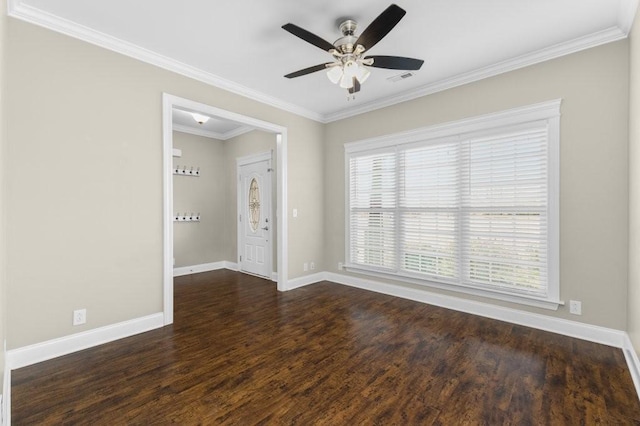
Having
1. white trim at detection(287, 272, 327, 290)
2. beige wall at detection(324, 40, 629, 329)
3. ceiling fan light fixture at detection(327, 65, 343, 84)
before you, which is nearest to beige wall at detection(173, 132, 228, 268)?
white trim at detection(287, 272, 327, 290)

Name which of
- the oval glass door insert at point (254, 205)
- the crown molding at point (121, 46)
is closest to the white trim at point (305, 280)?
the oval glass door insert at point (254, 205)

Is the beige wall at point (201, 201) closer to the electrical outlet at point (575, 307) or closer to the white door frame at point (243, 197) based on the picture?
the white door frame at point (243, 197)

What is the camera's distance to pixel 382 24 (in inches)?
81.7

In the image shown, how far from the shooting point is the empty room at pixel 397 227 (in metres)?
2.07

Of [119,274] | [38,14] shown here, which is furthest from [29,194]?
[38,14]

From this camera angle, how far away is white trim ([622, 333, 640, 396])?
6.87ft

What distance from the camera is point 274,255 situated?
5.34 metres

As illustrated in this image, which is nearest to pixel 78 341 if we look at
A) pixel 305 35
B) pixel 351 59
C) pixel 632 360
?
pixel 305 35

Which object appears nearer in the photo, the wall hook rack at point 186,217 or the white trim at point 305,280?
the white trim at point 305,280

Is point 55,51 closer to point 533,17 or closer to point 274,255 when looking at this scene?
point 274,255

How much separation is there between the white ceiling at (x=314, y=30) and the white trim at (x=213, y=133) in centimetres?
227

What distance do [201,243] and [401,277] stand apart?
13.6ft

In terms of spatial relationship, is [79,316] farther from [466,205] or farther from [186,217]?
[466,205]

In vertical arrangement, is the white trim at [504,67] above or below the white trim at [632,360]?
above
